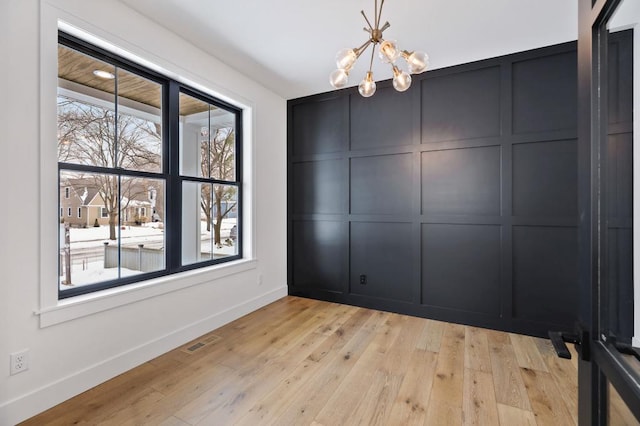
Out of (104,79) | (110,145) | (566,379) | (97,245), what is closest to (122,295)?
(97,245)

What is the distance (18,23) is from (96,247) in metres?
1.50

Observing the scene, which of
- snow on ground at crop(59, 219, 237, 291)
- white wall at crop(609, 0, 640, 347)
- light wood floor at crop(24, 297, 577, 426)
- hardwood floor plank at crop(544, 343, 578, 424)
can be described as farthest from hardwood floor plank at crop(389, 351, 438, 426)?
snow on ground at crop(59, 219, 237, 291)

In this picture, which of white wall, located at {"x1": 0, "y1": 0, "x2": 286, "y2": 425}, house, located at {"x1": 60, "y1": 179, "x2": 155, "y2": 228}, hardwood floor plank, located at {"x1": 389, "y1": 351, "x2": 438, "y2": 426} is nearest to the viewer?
white wall, located at {"x1": 0, "y1": 0, "x2": 286, "y2": 425}

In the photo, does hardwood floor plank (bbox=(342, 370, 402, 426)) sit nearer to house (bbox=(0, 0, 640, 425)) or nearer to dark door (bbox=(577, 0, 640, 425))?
dark door (bbox=(577, 0, 640, 425))

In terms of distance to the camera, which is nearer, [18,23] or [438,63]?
[18,23]

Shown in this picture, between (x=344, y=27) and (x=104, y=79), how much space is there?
201 centimetres

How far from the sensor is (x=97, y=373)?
7.00 feet

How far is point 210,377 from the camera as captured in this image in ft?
7.37

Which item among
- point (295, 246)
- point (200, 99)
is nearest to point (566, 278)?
point (295, 246)

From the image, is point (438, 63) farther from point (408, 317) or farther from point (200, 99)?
point (408, 317)

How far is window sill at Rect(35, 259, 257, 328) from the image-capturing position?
1.93m

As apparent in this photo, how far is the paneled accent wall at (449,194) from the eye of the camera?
9.44 ft

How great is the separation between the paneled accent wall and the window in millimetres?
1256

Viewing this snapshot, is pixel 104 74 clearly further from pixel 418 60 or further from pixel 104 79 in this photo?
pixel 418 60
